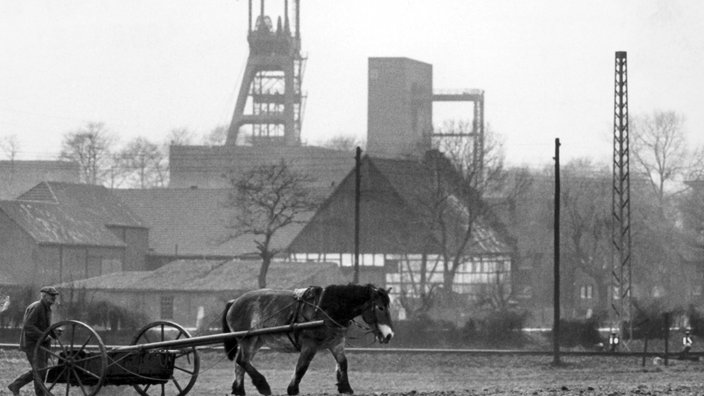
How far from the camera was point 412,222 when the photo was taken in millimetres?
74875

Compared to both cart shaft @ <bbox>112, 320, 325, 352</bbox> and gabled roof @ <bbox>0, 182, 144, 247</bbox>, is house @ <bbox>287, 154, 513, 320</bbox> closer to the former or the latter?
gabled roof @ <bbox>0, 182, 144, 247</bbox>

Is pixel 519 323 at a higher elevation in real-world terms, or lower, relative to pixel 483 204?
lower

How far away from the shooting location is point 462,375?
109 feet

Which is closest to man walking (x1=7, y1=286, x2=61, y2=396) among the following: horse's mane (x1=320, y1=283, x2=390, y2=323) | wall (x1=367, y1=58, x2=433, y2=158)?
horse's mane (x1=320, y1=283, x2=390, y2=323)

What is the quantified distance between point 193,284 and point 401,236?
11007 mm

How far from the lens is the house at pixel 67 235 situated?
79.1m

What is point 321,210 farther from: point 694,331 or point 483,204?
point 694,331

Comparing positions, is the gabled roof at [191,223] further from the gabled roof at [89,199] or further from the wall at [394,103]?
the wall at [394,103]

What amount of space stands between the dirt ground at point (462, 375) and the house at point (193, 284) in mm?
25397

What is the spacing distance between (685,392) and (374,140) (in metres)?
99.7

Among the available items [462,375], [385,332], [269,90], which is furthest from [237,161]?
[385,332]

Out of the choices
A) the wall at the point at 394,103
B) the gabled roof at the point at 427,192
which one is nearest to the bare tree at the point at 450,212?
the gabled roof at the point at 427,192

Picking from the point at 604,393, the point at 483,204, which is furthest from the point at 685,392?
the point at 483,204

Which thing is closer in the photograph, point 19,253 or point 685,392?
point 685,392
